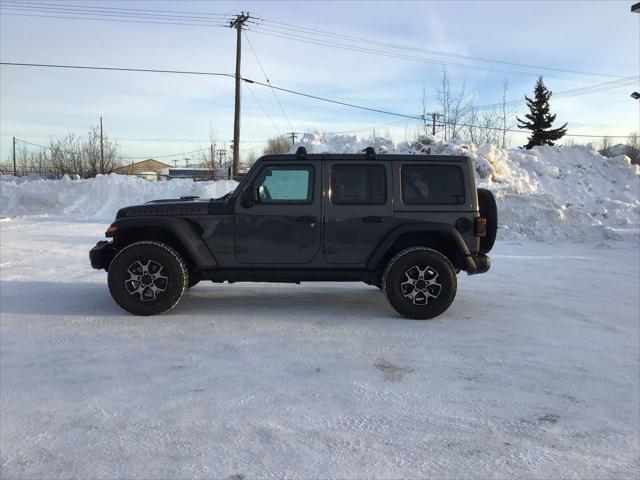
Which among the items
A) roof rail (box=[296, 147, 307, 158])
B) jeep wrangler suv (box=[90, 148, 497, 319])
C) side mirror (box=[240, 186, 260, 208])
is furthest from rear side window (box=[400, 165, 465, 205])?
side mirror (box=[240, 186, 260, 208])

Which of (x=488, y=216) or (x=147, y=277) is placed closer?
(x=147, y=277)

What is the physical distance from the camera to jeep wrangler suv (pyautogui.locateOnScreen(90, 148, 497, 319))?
572 centimetres

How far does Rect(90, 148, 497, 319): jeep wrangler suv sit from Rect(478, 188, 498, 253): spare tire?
41cm

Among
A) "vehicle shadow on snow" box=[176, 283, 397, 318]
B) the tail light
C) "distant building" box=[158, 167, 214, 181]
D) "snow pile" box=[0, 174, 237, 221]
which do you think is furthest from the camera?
"distant building" box=[158, 167, 214, 181]

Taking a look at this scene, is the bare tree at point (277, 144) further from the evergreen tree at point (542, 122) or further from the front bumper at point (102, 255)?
the front bumper at point (102, 255)

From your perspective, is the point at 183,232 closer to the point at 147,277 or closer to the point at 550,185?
the point at 147,277

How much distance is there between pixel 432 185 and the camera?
19.3 ft

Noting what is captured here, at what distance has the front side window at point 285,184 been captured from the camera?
583 centimetres

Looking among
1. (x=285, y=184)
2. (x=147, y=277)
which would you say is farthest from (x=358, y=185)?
(x=147, y=277)

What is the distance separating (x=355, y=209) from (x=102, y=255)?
10.0 ft

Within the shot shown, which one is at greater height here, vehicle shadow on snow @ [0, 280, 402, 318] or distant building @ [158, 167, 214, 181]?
distant building @ [158, 167, 214, 181]

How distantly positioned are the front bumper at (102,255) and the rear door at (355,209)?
2.59m

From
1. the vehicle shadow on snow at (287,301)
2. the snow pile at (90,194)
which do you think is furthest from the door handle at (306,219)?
the snow pile at (90,194)

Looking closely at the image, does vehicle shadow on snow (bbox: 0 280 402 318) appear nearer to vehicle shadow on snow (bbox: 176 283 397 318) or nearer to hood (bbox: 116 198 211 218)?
vehicle shadow on snow (bbox: 176 283 397 318)
